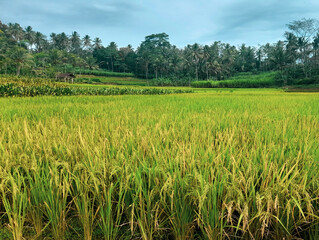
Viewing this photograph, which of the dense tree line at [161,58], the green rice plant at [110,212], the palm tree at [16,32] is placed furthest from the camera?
the palm tree at [16,32]

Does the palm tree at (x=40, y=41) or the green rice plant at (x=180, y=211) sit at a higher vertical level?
the palm tree at (x=40, y=41)

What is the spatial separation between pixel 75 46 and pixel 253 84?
2565 inches

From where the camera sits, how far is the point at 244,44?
70062mm

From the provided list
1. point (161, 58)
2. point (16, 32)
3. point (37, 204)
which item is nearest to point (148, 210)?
point (37, 204)

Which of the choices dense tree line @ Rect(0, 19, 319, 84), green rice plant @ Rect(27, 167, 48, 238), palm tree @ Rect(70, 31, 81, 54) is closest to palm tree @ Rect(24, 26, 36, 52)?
dense tree line @ Rect(0, 19, 319, 84)

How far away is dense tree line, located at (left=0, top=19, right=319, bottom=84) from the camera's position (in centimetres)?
4022

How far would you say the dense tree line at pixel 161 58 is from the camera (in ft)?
132

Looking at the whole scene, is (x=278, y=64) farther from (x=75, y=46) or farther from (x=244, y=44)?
(x=75, y=46)

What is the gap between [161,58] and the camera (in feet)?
189

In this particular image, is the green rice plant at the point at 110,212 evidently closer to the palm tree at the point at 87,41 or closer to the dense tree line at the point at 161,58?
the dense tree line at the point at 161,58

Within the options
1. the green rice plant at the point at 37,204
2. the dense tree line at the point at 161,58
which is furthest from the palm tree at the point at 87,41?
the green rice plant at the point at 37,204

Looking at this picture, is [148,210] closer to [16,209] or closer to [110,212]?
[110,212]

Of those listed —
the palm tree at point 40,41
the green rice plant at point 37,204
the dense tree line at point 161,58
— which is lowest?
the green rice plant at point 37,204

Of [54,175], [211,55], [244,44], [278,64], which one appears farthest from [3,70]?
[244,44]
